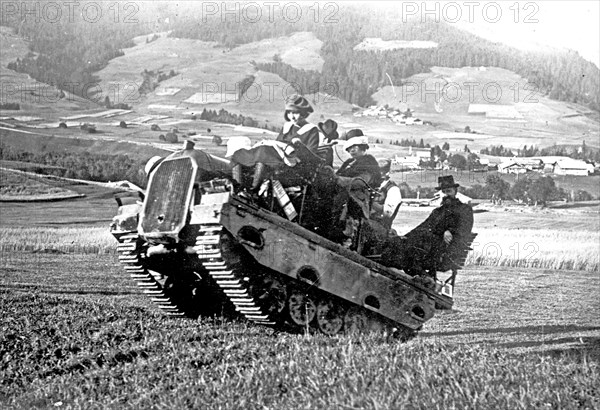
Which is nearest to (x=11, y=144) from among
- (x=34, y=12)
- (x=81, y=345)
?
(x=34, y=12)

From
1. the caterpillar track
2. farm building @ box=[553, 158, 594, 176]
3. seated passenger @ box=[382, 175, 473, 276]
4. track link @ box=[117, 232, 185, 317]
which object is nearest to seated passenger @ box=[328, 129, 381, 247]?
seated passenger @ box=[382, 175, 473, 276]

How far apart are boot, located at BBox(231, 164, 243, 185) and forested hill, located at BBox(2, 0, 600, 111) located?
6.66 metres

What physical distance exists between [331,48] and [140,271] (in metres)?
7.48

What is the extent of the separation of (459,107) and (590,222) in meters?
3.11

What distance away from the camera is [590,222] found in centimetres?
1510

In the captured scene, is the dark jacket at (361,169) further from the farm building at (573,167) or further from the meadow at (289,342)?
the farm building at (573,167)

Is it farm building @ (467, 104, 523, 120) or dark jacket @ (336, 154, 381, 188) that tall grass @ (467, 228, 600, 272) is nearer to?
farm building @ (467, 104, 523, 120)

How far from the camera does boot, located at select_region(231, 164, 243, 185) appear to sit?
8648 mm

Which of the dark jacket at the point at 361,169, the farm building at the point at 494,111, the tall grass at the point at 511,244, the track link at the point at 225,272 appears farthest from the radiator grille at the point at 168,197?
the farm building at the point at 494,111

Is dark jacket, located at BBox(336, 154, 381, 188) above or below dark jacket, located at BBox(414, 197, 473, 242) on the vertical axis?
above

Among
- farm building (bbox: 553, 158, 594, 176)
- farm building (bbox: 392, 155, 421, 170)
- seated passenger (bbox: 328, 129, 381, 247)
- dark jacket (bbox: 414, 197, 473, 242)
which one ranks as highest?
seated passenger (bbox: 328, 129, 381, 247)

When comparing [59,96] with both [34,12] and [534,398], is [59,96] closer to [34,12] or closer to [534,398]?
[34,12]

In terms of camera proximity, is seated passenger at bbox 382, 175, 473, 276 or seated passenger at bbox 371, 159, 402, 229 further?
seated passenger at bbox 371, 159, 402, 229

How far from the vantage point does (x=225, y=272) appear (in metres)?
8.16
